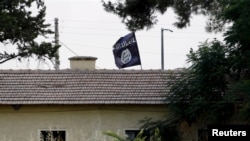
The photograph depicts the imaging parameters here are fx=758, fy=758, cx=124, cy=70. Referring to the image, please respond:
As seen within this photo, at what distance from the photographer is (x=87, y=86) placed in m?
26.6

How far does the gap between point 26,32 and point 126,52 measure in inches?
449

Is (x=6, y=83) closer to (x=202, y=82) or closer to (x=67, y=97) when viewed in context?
(x=67, y=97)

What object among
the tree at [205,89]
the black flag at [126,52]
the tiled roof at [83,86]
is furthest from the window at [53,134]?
the black flag at [126,52]

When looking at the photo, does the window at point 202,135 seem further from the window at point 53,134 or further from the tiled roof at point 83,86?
the window at point 53,134

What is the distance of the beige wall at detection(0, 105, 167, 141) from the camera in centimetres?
2608

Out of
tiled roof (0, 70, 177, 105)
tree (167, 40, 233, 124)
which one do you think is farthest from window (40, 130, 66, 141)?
tree (167, 40, 233, 124)

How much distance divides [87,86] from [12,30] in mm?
13540

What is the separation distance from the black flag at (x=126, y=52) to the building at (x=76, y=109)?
295 cm

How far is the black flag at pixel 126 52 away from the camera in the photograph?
29422mm

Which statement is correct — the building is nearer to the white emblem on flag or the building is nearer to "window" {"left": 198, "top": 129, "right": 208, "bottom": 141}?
"window" {"left": 198, "top": 129, "right": 208, "bottom": 141}

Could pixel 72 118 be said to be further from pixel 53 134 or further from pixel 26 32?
pixel 26 32

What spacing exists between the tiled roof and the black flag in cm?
206

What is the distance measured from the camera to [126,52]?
98.3 ft

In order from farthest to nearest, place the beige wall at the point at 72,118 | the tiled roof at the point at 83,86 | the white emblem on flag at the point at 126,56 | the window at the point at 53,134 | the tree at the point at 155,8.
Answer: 1. the white emblem on flag at the point at 126,56
2. the beige wall at the point at 72,118
3. the tiled roof at the point at 83,86
4. the window at the point at 53,134
5. the tree at the point at 155,8
